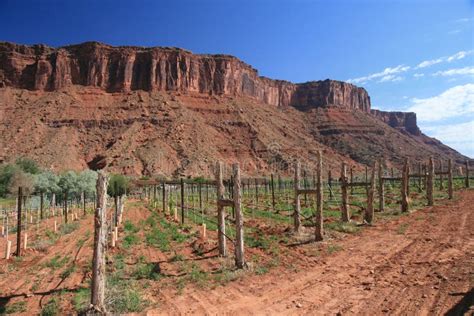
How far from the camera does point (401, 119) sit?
197 meters

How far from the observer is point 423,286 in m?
7.83

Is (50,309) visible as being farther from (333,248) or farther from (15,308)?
(333,248)

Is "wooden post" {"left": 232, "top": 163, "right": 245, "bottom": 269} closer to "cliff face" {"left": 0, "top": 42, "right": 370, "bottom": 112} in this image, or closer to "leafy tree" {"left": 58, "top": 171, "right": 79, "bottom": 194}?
"leafy tree" {"left": 58, "top": 171, "right": 79, "bottom": 194}

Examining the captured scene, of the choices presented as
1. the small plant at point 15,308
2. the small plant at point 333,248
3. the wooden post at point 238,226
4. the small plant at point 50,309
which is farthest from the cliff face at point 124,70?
the small plant at point 50,309

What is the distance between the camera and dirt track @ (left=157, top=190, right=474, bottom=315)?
713cm

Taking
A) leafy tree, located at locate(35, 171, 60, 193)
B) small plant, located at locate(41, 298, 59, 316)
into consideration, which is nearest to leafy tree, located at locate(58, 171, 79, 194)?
leafy tree, located at locate(35, 171, 60, 193)

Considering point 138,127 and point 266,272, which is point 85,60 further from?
point 266,272

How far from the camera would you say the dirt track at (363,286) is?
7129 mm

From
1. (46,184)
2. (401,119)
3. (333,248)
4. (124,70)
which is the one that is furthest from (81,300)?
(401,119)

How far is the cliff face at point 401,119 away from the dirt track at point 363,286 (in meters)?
194

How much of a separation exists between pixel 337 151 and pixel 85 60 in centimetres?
8116

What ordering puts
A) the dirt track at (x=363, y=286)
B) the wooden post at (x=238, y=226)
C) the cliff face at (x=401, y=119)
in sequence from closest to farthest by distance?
1. the dirt track at (x=363, y=286)
2. the wooden post at (x=238, y=226)
3. the cliff face at (x=401, y=119)

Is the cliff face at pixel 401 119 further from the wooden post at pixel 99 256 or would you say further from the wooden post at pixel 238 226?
the wooden post at pixel 99 256

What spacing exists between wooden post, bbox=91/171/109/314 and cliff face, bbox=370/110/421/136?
199 meters
